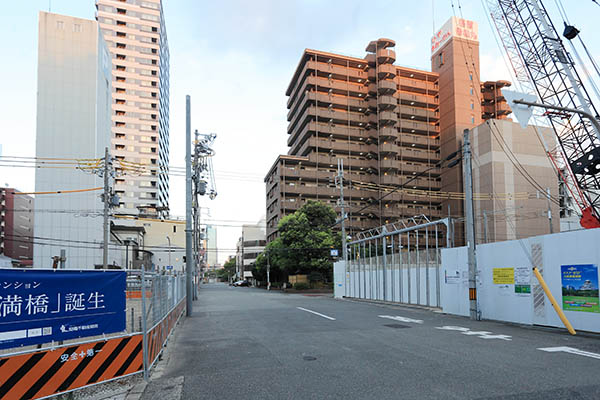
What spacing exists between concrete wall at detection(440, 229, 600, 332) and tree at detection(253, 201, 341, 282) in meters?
37.1

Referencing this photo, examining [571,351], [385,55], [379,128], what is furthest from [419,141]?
[571,351]

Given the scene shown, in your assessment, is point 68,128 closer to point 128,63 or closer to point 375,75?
point 128,63

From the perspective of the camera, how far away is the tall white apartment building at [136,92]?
9844cm

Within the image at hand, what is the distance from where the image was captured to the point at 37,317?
6.19 m

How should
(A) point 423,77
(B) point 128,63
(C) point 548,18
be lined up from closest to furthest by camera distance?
(C) point 548,18, (A) point 423,77, (B) point 128,63

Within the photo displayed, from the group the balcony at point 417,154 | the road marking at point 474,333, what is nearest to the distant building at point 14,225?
the balcony at point 417,154

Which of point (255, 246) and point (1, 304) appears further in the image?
point (255, 246)

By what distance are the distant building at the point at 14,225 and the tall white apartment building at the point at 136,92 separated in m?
23.3

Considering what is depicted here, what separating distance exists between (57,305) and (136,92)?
10493 centimetres

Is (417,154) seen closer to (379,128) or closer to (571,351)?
(379,128)

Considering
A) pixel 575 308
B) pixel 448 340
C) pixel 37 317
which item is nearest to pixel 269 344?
pixel 448 340

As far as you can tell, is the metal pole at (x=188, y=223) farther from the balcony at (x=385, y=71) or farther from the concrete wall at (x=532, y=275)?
the balcony at (x=385, y=71)

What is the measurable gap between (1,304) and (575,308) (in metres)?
13.8

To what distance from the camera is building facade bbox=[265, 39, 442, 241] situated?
80.9 m
